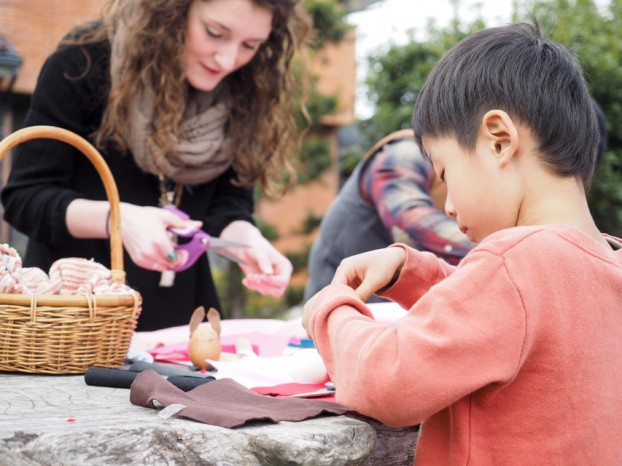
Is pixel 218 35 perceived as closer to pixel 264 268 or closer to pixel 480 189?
pixel 264 268

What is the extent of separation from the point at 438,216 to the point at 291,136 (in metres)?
0.64

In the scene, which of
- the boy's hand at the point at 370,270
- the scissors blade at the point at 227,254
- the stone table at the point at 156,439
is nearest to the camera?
the stone table at the point at 156,439

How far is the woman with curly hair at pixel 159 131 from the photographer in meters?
2.48

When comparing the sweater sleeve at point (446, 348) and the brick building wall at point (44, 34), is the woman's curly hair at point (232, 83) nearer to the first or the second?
the sweater sleeve at point (446, 348)

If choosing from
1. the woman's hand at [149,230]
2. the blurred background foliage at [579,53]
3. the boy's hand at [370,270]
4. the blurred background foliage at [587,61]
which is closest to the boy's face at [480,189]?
the boy's hand at [370,270]

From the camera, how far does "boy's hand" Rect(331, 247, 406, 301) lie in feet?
5.07

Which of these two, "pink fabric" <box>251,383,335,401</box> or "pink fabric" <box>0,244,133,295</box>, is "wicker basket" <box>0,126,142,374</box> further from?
"pink fabric" <box>251,383,335,401</box>

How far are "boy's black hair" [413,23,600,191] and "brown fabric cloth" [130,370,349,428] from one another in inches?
20.2

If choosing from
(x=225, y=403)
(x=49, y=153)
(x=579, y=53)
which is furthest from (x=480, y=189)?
(x=579, y=53)

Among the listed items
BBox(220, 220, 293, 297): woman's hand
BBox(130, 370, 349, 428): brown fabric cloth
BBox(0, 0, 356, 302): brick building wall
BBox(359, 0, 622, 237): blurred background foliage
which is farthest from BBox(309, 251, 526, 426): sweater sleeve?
BBox(0, 0, 356, 302): brick building wall

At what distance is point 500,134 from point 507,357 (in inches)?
15.0

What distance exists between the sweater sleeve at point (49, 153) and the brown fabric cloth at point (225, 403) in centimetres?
111

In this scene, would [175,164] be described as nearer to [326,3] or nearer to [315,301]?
[315,301]

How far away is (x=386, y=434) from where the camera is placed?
150cm
